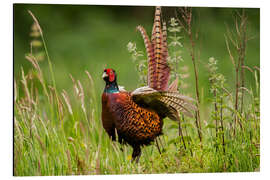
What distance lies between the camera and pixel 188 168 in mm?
4723

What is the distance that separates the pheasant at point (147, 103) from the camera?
451cm

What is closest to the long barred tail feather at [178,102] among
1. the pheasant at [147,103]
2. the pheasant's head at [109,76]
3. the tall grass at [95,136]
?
the pheasant at [147,103]

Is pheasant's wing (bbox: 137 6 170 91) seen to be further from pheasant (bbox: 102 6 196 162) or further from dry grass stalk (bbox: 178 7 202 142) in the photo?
dry grass stalk (bbox: 178 7 202 142)

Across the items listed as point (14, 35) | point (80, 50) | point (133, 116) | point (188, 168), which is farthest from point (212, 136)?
point (14, 35)

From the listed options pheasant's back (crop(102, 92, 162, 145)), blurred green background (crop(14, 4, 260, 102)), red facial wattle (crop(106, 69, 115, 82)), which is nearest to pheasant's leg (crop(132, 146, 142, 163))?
pheasant's back (crop(102, 92, 162, 145))

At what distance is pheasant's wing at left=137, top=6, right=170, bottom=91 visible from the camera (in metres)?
4.66

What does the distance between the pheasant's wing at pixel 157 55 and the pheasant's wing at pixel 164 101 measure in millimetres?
80

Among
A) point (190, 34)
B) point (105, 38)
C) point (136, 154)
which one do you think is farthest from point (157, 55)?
point (136, 154)

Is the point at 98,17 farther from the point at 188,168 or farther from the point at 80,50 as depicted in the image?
the point at 188,168

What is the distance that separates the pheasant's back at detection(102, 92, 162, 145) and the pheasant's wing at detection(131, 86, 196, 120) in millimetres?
54

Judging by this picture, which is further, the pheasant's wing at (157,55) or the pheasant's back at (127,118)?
the pheasant's wing at (157,55)

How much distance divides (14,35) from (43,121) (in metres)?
0.80

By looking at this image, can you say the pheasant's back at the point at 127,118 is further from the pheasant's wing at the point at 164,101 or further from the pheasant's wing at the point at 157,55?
the pheasant's wing at the point at 157,55

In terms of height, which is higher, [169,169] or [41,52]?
[41,52]
